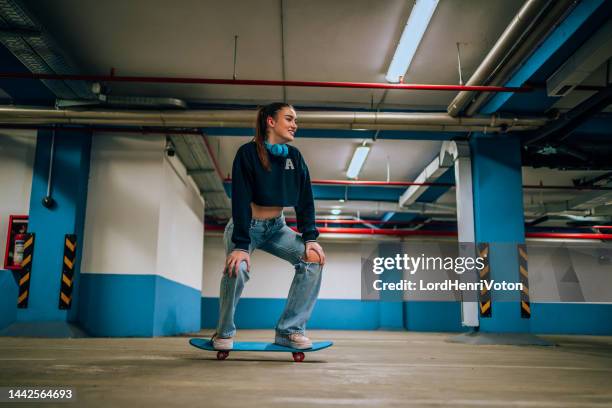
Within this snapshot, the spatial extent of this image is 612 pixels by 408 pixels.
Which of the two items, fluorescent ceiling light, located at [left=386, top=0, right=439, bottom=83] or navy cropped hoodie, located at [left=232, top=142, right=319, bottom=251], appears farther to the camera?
fluorescent ceiling light, located at [left=386, top=0, right=439, bottom=83]

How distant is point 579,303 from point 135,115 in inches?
568

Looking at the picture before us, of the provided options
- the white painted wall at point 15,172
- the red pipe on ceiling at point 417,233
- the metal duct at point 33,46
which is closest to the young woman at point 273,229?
the metal duct at point 33,46

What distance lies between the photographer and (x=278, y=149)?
2699 mm

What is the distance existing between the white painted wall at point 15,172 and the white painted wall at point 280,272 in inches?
310

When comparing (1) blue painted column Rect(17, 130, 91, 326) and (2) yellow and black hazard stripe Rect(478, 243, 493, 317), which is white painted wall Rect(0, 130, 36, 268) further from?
(2) yellow and black hazard stripe Rect(478, 243, 493, 317)

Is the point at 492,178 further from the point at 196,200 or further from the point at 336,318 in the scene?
the point at 336,318

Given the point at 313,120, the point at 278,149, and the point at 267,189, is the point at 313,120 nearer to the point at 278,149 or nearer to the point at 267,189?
the point at 278,149

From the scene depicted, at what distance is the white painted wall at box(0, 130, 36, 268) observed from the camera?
283 inches

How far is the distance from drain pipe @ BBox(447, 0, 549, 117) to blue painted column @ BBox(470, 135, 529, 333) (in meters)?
1.26

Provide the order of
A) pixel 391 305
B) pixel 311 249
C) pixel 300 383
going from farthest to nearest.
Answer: pixel 391 305 < pixel 311 249 < pixel 300 383

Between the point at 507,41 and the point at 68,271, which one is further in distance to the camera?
the point at 68,271

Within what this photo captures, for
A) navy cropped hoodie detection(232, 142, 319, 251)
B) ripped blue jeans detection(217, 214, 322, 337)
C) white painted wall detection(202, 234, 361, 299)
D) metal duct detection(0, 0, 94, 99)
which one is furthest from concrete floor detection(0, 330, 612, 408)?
white painted wall detection(202, 234, 361, 299)

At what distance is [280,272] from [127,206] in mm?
8442

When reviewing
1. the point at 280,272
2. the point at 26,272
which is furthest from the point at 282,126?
the point at 280,272
